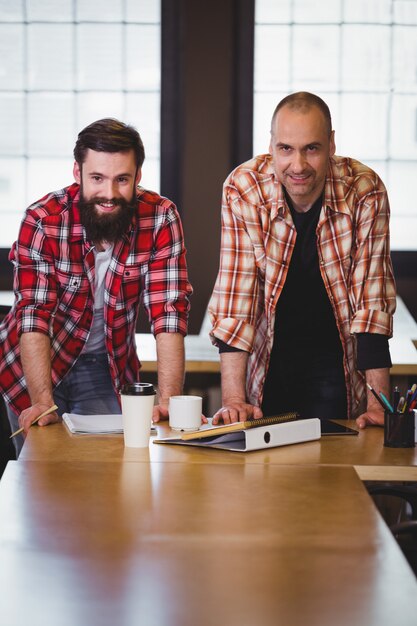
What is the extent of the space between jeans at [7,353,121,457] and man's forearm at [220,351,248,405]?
18.4 inches

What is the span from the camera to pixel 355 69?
5465mm

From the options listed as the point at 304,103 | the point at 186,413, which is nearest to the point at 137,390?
the point at 186,413

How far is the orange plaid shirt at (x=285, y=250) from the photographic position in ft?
9.00

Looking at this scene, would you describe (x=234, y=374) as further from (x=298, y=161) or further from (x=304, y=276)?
(x=298, y=161)

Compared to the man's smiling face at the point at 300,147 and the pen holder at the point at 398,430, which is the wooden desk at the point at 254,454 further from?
the man's smiling face at the point at 300,147

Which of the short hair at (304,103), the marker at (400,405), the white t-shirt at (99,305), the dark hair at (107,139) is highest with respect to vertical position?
the short hair at (304,103)

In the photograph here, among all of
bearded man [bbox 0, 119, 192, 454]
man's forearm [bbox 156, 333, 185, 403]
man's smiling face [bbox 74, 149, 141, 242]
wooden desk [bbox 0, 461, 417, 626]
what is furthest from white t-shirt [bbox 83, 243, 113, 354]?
wooden desk [bbox 0, 461, 417, 626]

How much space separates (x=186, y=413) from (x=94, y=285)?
0.72m

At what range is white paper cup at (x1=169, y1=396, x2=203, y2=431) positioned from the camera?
7.95 feet

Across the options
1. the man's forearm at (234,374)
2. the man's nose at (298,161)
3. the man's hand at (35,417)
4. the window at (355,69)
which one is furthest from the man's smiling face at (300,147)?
the window at (355,69)

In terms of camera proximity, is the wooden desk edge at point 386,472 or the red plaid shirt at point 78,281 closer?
the wooden desk edge at point 386,472

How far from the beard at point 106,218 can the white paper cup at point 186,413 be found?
0.64 meters

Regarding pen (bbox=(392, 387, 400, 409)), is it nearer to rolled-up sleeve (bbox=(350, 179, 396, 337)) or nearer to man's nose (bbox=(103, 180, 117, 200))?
rolled-up sleeve (bbox=(350, 179, 396, 337))

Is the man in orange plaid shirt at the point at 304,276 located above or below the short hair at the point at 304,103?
below
